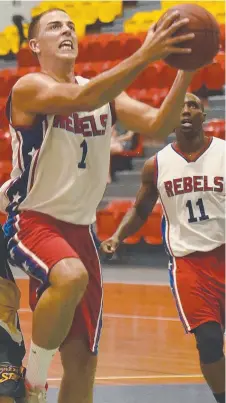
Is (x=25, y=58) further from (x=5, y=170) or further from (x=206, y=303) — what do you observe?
(x=206, y=303)

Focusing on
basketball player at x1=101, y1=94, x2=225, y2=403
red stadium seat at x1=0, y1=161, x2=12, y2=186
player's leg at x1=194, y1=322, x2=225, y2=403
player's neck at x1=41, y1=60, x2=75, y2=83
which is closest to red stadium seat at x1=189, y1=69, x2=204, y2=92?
red stadium seat at x1=0, y1=161, x2=12, y2=186

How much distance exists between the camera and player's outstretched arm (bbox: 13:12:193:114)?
3.10m

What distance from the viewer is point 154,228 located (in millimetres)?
Result: 10344

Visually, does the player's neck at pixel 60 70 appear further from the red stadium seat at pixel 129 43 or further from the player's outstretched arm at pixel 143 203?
the red stadium seat at pixel 129 43

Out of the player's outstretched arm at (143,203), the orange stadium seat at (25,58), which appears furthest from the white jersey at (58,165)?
the orange stadium seat at (25,58)

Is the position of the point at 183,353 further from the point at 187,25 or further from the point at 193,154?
the point at 187,25

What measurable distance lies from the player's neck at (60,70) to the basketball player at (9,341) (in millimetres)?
709

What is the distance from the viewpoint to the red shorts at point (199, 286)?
4.44 m

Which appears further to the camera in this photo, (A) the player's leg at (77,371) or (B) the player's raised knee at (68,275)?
(A) the player's leg at (77,371)

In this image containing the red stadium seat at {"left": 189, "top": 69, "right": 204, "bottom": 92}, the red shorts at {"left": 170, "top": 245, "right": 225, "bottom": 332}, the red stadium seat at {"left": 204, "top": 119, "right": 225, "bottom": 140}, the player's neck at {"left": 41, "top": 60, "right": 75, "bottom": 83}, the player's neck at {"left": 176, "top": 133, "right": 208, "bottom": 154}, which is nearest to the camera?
the player's neck at {"left": 41, "top": 60, "right": 75, "bottom": 83}

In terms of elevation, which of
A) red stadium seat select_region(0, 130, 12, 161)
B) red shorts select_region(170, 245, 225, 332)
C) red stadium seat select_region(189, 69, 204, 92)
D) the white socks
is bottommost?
red stadium seat select_region(0, 130, 12, 161)

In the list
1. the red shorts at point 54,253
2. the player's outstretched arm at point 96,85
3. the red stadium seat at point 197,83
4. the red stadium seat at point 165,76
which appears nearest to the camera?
the player's outstretched arm at point 96,85

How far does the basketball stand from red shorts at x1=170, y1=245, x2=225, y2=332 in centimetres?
156

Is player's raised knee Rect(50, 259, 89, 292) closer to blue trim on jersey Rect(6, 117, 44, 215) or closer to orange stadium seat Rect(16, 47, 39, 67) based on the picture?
blue trim on jersey Rect(6, 117, 44, 215)
